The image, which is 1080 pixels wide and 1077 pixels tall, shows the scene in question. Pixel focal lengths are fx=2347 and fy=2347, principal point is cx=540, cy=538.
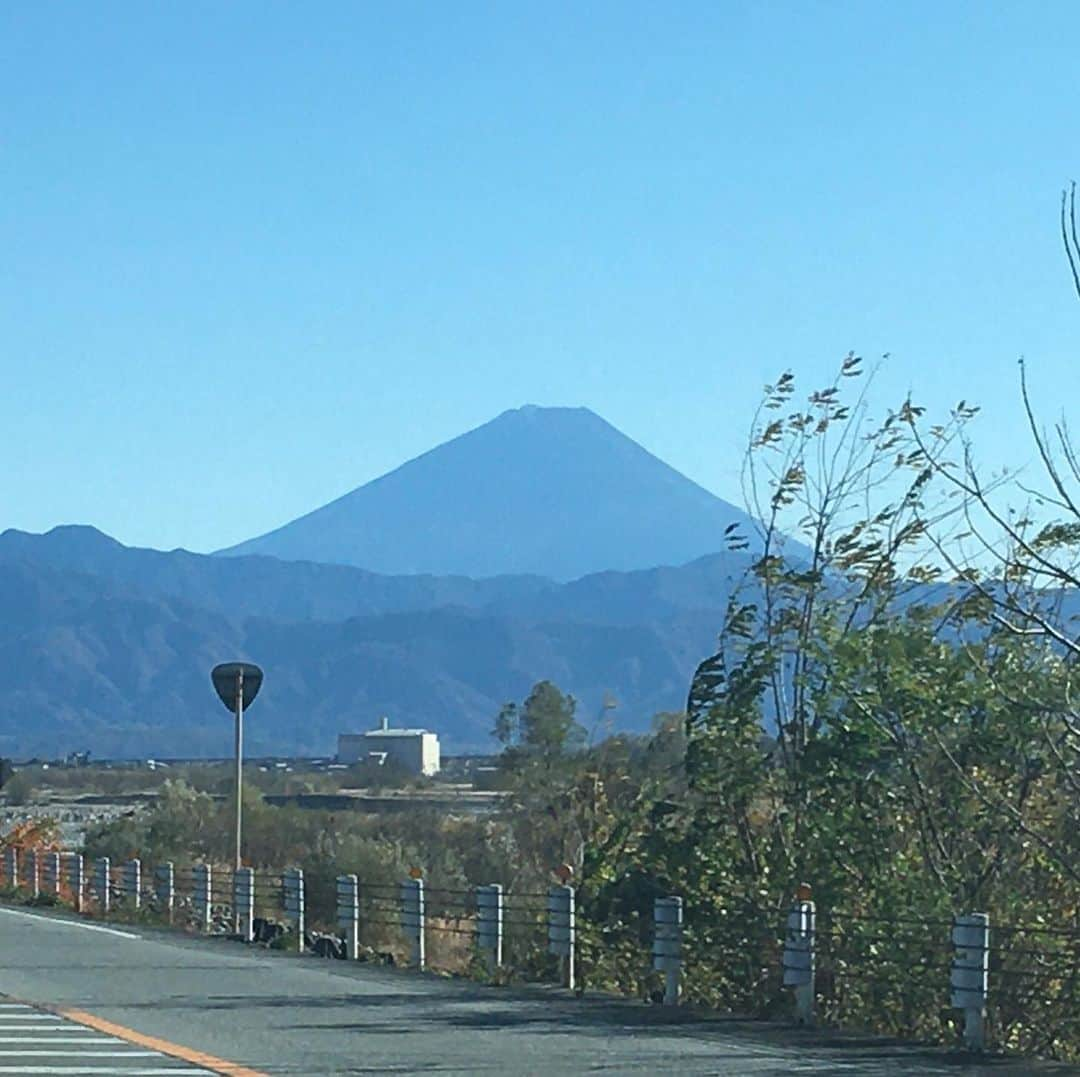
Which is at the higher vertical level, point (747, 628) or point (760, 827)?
point (747, 628)

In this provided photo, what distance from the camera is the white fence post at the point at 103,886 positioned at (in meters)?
34.1

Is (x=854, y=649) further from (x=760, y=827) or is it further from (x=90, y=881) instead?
(x=90, y=881)

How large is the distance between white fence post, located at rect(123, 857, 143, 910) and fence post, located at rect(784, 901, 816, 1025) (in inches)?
656

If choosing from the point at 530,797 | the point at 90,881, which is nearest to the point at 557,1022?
the point at 530,797

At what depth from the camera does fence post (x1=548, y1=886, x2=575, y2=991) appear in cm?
2175

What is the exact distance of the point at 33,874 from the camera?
39.2 metres

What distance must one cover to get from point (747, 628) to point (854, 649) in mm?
3001

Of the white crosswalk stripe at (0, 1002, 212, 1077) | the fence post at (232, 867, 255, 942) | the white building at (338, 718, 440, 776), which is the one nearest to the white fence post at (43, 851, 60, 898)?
the fence post at (232, 867, 255, 942)

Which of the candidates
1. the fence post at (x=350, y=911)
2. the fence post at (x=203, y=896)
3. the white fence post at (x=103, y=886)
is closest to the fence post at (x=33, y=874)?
the white fence post at (x=103, y=886)

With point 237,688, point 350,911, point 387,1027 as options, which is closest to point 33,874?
point 237,688

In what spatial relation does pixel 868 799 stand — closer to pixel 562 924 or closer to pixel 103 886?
pixel 562 924

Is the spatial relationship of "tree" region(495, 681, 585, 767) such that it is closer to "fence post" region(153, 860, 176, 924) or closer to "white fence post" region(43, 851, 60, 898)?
"fence post" region(153, 860, 176, 924)

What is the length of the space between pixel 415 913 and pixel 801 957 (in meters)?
6.54

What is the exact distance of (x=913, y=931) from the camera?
20562 millimetres
